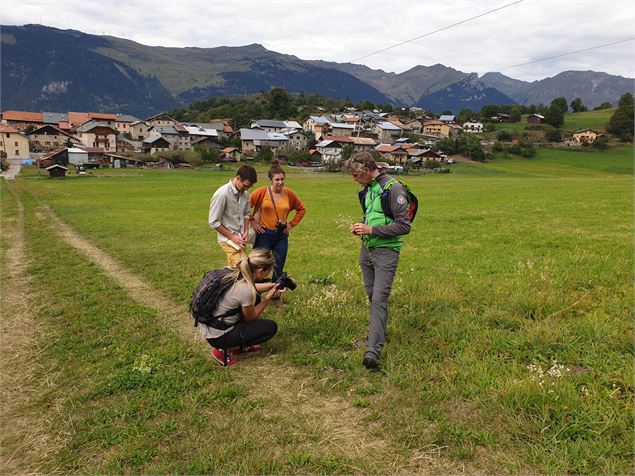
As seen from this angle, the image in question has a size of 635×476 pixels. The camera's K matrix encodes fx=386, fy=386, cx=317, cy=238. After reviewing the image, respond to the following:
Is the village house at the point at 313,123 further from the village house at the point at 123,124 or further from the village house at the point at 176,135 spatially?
the village house at the point at 123,124

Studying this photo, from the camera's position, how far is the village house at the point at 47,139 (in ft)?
327

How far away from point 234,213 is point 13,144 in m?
111

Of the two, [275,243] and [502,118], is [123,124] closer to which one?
[502,118]

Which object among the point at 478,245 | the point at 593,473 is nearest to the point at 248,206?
the point at 593,473

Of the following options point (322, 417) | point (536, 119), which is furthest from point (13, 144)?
point (536, 119)

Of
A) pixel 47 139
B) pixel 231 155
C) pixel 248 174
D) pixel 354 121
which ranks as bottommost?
pixel 231 155

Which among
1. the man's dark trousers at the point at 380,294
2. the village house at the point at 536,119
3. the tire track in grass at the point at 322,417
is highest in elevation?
the village house at the point at 536,119

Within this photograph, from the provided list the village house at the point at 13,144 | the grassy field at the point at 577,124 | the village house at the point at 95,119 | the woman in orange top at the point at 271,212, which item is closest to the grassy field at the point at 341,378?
the woman in orange top at the point at 271,212

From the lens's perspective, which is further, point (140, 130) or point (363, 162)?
point (140, 130)

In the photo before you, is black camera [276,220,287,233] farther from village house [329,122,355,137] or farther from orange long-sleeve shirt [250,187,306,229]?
village house [329,122,355,137]

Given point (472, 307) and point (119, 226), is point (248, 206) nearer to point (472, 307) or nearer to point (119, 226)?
point (472, 307)

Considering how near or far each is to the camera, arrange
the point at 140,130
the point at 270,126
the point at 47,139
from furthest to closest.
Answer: the point at 140,130 < the point at 270,126 < the point at 47,139

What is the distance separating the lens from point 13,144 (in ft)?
298

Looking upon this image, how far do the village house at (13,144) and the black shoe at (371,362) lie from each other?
110 meters
